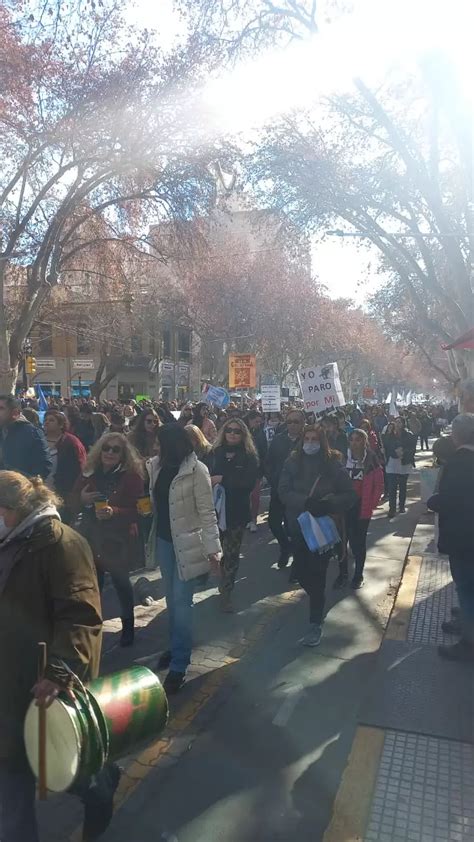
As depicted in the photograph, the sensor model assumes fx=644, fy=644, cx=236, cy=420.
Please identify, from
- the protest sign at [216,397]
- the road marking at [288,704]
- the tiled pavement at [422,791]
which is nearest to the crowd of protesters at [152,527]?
the road marking at [288,704]

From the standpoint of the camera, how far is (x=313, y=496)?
5.17 meters

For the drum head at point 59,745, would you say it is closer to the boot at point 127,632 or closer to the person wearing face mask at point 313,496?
the boot at point 127,632

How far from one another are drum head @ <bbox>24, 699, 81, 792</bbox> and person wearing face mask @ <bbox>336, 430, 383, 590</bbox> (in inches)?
181

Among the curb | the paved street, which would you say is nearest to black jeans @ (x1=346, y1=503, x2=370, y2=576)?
the paved street

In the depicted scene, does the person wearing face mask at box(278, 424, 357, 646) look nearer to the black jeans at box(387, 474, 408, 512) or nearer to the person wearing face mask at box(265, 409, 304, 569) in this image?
the person wearing face mask at box(265, 409, 304, 569)

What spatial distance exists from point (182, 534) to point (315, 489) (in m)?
1.38

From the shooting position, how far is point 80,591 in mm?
2379

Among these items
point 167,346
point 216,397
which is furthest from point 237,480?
point 167,346

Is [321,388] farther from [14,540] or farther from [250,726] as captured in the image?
[14,540]

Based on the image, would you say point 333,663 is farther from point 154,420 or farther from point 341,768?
point 154,420

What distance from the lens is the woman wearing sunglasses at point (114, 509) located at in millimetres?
4949

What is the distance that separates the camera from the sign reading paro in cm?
1123

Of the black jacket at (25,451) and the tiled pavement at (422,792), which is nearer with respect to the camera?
the tiled pavement at (422,792)

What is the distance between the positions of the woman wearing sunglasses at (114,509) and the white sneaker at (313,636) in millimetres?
1350
